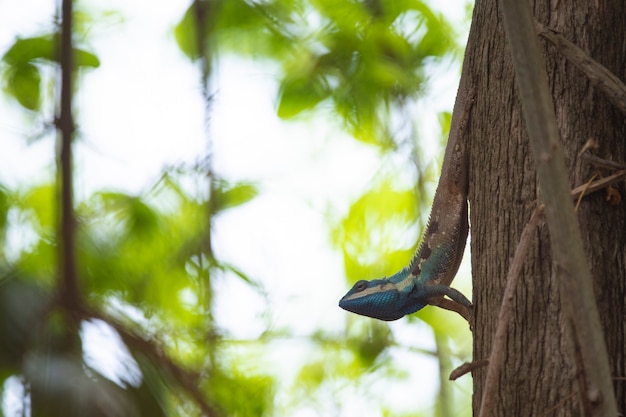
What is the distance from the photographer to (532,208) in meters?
1.05

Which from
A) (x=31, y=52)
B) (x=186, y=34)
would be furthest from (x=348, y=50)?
(x=31, y=52)

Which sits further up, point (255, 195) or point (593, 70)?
point (255, 195)

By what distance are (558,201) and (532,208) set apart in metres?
0.32

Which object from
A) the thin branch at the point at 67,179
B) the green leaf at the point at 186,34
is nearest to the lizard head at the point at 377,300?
the thin branch at the point at 67,179

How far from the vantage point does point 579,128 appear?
1056 mm

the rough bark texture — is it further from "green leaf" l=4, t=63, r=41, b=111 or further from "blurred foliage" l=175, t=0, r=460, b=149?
"blurred foliage" l=175, t=0, r=460, b=149

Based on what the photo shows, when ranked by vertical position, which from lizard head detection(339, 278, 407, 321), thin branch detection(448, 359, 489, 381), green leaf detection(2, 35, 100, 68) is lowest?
thin branch detection(448, 359, 489, 381)

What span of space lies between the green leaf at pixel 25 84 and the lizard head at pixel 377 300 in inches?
46.7

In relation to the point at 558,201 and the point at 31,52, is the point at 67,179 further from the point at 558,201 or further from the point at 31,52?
the point at 31,52

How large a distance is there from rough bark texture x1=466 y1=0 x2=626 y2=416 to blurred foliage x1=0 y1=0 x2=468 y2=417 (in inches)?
25.4

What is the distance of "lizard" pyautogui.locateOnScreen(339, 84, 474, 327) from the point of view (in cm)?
125

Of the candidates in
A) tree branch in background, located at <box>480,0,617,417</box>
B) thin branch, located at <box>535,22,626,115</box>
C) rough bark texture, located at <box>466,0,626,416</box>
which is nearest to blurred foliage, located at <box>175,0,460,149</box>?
rough bark texture, located at <box>466,0,626,416</box>

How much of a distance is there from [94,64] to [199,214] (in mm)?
548

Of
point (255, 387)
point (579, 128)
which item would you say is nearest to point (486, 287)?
point (579, 128)
